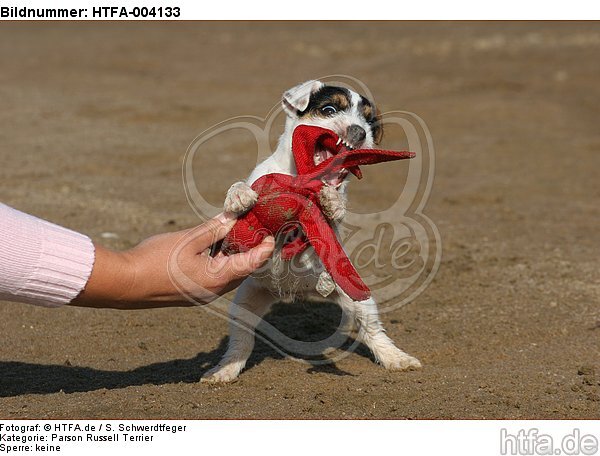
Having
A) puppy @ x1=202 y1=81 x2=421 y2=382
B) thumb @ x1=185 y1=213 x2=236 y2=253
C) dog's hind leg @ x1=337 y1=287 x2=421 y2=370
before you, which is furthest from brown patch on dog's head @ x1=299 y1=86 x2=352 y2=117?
thumb @ x1=185 y1=213 x2=236 y2=253

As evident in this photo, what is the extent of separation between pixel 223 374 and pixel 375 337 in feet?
2.89

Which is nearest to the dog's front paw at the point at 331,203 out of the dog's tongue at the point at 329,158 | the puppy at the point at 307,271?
the dog's tongue at the point at 329,158

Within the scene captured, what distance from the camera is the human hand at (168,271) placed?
11.1 feet

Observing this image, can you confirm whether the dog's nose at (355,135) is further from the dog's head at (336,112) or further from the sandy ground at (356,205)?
the sandy ground at (356,205)

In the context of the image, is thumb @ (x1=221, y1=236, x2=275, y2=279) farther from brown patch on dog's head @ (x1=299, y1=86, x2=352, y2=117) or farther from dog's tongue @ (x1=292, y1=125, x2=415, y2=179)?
brown patch on dog's head @ (x1=299, y1=86, x2=352, y2=117)

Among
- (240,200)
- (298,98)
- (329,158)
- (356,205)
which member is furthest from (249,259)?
(356,205)

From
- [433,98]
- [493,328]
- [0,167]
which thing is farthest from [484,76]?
[493,328]

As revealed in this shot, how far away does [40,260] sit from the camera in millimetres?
3156

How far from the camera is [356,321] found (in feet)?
17.2

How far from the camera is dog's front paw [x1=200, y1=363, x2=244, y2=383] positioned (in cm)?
488

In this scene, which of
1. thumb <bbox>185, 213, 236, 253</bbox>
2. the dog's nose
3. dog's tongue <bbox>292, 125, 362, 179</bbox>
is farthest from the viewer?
the dog's nose

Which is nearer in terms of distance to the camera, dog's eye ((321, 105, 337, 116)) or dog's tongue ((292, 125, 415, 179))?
dog's tongue ((292, 125, 415, 179))

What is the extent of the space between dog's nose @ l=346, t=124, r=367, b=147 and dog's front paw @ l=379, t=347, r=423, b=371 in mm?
1219

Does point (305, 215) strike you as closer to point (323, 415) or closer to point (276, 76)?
point (323, 415)
